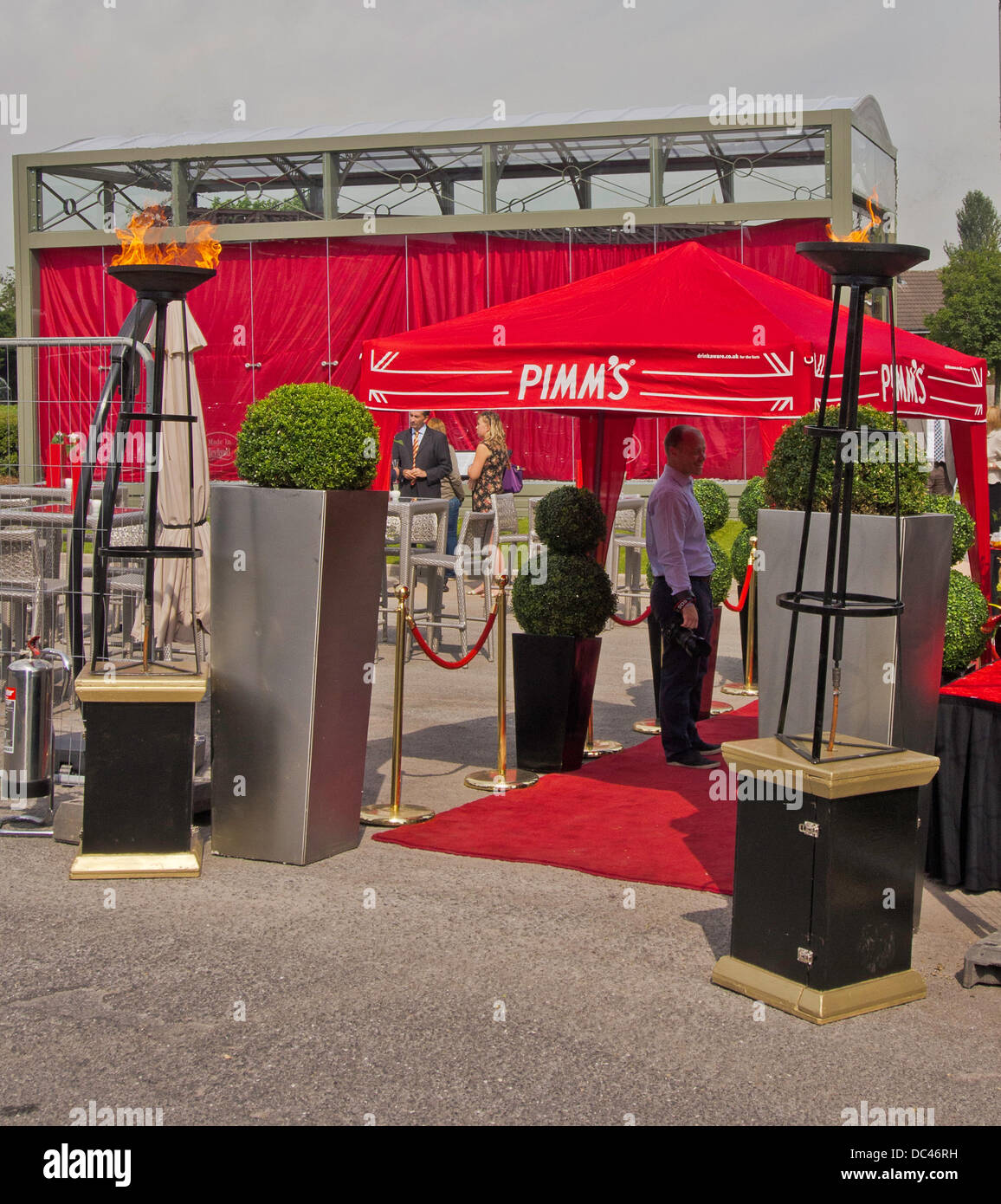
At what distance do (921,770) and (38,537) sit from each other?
6.08m

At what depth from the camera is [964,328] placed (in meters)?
61.4

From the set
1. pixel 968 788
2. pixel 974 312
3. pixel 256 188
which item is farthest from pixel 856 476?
pixel 974 312

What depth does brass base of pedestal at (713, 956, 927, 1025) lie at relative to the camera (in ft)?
14.2

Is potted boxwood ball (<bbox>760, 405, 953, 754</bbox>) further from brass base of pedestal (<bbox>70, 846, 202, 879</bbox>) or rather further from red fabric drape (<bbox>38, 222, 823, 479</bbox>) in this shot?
red fabric drape (<bbox>38, 222, 823, 479</bbox>)

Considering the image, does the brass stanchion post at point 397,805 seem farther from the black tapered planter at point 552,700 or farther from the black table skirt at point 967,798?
the black table skirt at point 967,798

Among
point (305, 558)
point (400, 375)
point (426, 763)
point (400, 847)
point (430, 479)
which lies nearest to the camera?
point (305, 558)

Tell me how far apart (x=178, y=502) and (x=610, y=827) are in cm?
415

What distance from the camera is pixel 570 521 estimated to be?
819 centimetres

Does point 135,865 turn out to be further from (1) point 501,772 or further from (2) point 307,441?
(1) point 501,772

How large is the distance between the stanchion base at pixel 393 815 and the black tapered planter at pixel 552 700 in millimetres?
1154

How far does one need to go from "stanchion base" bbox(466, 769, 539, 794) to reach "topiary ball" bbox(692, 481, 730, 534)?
3.97 meters

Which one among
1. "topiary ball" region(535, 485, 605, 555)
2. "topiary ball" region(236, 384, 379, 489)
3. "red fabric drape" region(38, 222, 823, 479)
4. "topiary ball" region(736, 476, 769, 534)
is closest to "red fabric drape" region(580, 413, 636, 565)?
"topiary ball" region(535, 485, 605, 555)

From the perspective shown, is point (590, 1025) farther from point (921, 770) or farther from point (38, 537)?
point (38, 537)

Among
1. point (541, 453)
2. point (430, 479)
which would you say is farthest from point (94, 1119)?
point (541, 453)
